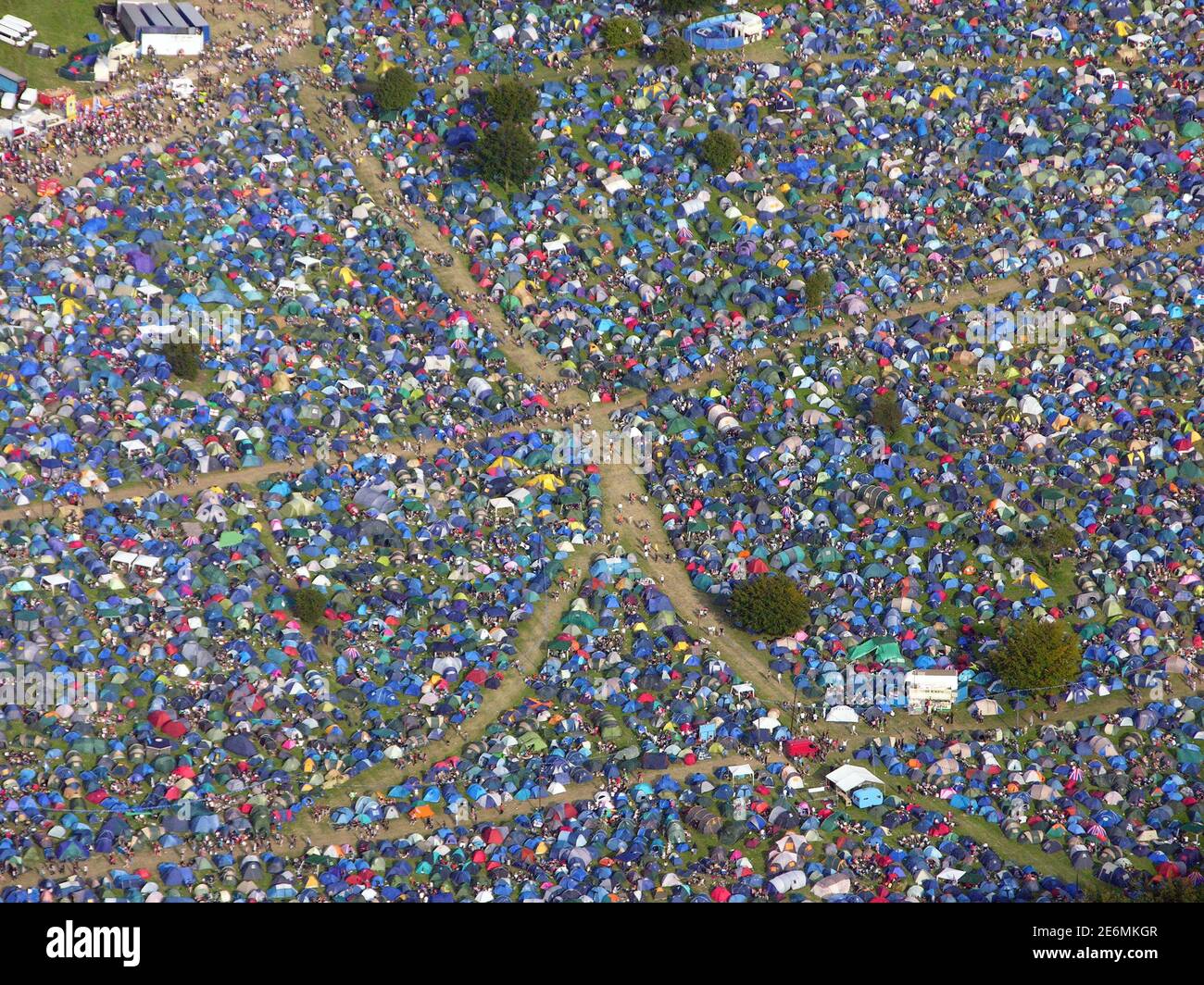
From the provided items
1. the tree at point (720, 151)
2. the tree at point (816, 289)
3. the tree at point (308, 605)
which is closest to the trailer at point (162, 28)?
the tree at point (720, 151)

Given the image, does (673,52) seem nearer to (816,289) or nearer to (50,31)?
(816,289)

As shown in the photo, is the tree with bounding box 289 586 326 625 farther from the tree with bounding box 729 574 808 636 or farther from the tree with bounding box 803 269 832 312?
the tree with bounding box 803 269 832 312

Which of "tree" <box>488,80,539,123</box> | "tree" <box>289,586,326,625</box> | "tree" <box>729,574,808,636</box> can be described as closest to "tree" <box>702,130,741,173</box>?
"tree" <box>488,80,539,123</box>

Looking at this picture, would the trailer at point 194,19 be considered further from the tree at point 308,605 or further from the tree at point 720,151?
the tree at point 308,605

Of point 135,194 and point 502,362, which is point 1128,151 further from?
point 135,194

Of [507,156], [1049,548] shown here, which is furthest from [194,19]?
[1049,548]

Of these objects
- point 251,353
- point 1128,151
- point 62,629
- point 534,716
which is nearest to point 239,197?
point 251,353

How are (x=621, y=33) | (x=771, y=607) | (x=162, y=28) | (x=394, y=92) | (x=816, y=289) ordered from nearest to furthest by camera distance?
(x=771, y=607) < (x=816, y=289) < (x=394, y=92) < (x=162, y=28) < (x=621, y=33)
